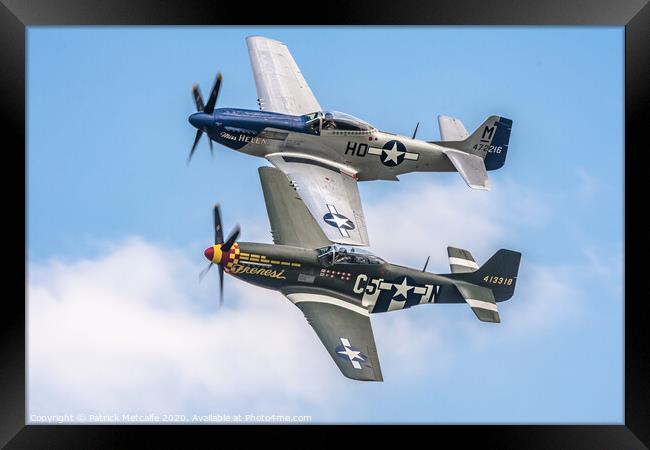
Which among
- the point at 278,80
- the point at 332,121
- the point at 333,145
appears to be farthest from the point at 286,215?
the point at 278,80

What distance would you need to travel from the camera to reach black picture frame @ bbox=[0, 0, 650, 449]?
2028 centimetres

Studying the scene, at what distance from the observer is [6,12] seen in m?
20.5

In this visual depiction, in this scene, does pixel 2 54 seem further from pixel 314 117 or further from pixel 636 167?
pixel 636 167

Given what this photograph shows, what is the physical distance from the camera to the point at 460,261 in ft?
72.7

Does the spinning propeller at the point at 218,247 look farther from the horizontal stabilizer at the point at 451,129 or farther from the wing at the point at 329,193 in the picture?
the horizontal stabilizer at the point at 451,129

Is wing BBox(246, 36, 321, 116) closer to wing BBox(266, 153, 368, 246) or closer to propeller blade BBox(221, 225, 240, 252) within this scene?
wing BBox(266, 153, 368, 246)

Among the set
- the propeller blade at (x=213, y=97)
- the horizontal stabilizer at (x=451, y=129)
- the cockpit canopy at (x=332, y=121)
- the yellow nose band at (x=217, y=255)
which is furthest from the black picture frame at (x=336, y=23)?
the horizontal stabilizer at (x=451, y=129)

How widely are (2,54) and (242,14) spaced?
3468 millimetres

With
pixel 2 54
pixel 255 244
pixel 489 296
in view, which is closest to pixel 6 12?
pixel 2 54

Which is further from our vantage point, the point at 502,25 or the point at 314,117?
the point at 314,117

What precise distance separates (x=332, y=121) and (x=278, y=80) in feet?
5.37

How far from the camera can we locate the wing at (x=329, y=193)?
20.8 metres

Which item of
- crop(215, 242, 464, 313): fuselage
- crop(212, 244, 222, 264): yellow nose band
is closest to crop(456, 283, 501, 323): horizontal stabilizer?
crop(215, 242, 464, 313): fuselage

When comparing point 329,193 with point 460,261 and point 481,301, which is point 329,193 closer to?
point 460,261
